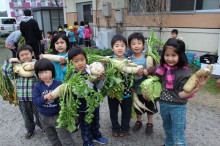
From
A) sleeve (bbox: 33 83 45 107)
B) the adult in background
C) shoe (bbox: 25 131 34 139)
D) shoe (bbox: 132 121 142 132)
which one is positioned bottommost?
shoe (bbox: 25 131 34 139)

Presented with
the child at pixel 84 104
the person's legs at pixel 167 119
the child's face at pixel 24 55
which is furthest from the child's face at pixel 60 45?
the person's legs at pixel 167 119

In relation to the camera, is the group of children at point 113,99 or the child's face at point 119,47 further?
the child's face at point 119,47

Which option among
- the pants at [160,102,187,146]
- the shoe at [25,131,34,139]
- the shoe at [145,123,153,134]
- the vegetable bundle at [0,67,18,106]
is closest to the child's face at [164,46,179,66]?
the pants at [160,102,187,146]

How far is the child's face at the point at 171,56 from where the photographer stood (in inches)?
87.8

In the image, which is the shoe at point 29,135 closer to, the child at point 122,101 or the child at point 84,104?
the child at point 84,104

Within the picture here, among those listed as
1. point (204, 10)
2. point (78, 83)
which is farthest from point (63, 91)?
point (204, 10)

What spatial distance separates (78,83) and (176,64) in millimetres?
1215

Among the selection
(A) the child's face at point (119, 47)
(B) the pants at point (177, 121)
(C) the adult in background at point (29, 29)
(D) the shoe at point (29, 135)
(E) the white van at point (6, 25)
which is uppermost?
(E) the white van at point (6, 25)

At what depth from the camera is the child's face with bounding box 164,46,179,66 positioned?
2.23 meters

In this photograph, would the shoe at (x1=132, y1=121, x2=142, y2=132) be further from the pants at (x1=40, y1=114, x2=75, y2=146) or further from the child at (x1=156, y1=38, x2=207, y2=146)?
the pants at (x1=40, y1=114, x2=75, y2=146)

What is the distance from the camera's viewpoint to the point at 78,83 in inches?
87.9

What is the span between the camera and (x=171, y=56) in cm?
226

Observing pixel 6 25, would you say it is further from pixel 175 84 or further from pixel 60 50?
pixel 175 84

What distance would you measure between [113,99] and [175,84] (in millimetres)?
1088
